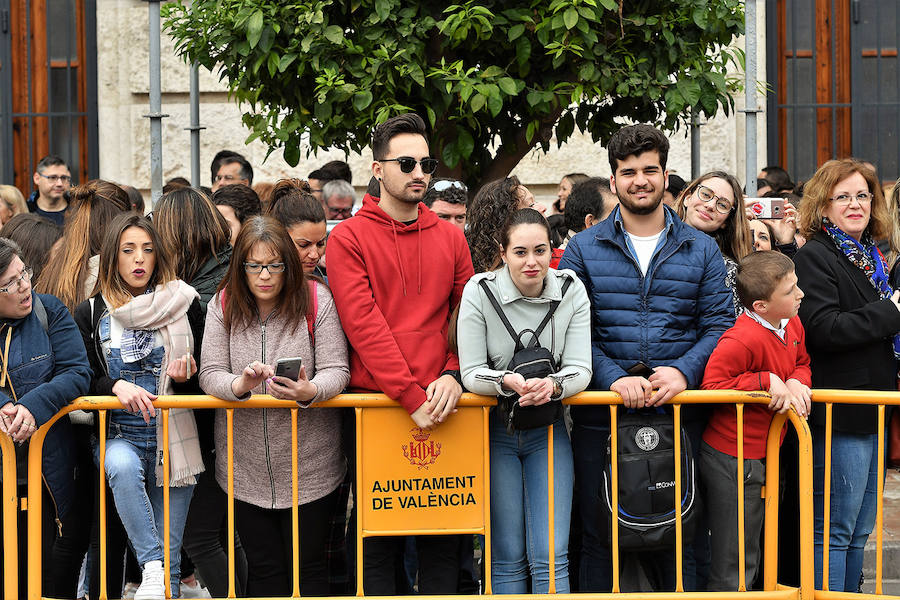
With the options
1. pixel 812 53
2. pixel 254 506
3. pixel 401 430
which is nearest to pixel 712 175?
pixel 401 430

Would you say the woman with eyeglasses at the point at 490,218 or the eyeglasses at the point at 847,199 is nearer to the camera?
the woman with eyeglasses at the point at 490,218

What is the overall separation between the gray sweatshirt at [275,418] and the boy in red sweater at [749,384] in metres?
1.40

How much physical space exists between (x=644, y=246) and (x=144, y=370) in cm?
192

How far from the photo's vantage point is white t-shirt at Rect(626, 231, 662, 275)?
14.7 ft

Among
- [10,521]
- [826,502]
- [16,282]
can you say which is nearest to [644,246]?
[826,502]

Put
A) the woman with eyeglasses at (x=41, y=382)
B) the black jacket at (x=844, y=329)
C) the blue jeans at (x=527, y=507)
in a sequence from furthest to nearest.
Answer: the black jacket at (x=844, y=329)
the blue jeans at (x=527, y=507)
the woman with eyeglasses at (x=41, y=382)

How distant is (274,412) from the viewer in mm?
4371

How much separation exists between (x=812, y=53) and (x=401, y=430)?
6923 mm

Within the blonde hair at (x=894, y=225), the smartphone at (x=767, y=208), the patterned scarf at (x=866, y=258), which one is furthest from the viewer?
the smartphone at (x=767, y=208)

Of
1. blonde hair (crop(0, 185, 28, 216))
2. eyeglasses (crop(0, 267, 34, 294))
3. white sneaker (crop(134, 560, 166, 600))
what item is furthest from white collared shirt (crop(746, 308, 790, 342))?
blonde hair (crop(0, 185, 28, 216))

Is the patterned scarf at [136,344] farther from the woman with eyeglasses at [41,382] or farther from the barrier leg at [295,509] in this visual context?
the barrier leg at [295,509]

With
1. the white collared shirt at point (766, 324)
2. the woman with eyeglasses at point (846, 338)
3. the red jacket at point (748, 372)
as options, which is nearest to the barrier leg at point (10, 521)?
the red jacket at point (748, 372)

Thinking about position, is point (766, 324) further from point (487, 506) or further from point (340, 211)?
point (340, 211)

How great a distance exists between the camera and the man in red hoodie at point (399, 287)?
429 centimetres
